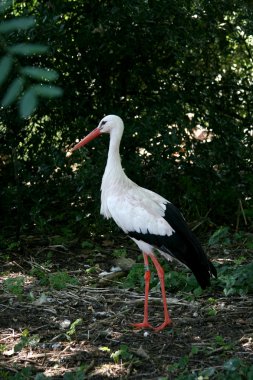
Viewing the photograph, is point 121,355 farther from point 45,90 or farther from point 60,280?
point 45,90

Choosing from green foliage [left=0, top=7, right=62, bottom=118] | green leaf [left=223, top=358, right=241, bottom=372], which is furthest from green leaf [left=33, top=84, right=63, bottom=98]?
green leaf [left=223, top=358, right=241, bottom=372]

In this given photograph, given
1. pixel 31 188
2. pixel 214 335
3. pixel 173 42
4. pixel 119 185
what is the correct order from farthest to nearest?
pixel 31 188, pixel 173 42, pixel 119 185, pixel 214 335

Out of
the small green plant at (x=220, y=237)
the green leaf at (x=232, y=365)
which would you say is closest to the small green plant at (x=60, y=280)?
the small green plant at (x=220, y=237)

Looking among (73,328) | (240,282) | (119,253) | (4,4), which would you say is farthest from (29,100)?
(119,253)

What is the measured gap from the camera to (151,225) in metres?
5.00

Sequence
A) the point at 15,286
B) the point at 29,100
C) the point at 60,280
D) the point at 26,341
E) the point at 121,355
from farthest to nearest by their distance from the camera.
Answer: the point at 60,280
the point at 15,286
the point at 26,341
the point at 121,355
the point at 29,100

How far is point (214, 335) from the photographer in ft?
15.3

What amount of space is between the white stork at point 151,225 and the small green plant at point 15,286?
0.91m

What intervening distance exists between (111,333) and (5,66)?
3.51m

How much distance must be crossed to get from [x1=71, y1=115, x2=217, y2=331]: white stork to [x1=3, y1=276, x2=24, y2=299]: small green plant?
0.91m

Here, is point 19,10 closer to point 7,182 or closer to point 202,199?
point 7,182

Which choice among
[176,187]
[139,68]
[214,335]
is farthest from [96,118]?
[214,335]

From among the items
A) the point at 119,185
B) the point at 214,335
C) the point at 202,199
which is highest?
the point at 119,185

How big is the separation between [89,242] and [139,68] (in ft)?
6.02
